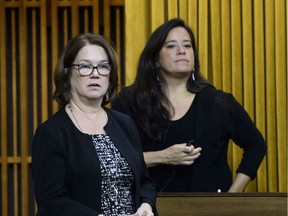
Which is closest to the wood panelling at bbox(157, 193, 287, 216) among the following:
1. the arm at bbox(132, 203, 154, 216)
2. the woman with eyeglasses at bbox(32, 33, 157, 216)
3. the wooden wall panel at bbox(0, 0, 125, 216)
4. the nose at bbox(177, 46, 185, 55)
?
the woman with eyeglasses at bbox(32, 33, 157, 216)

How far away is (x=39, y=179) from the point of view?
2.67 meters

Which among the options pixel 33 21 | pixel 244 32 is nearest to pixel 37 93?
pixel 33 21

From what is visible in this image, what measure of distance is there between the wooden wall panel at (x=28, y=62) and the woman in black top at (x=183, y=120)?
4.20ft

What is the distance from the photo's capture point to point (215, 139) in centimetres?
376

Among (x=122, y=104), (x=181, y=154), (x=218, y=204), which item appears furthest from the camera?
(x=122, y=104)

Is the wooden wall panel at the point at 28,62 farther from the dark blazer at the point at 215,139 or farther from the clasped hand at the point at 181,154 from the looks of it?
the clasped hand at the point at 181,154

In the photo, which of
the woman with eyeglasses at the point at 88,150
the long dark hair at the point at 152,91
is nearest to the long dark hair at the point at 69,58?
the woman with eyeglasses at the point at 88,150

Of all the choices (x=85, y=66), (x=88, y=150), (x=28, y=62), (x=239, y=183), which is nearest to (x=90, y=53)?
(x=85, y=66)

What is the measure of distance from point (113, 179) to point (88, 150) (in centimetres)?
12

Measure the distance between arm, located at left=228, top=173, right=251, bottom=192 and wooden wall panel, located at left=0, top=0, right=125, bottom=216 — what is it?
1498 millimetres

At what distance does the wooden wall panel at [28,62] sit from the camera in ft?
16.8

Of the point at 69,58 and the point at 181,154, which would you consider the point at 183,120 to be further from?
the point at 69,58

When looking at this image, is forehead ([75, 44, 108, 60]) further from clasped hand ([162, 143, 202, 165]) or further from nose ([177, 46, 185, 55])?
nose ([177, 46, 185, 55])

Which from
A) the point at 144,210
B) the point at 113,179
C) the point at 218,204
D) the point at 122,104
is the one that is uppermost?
the point at 122,104
